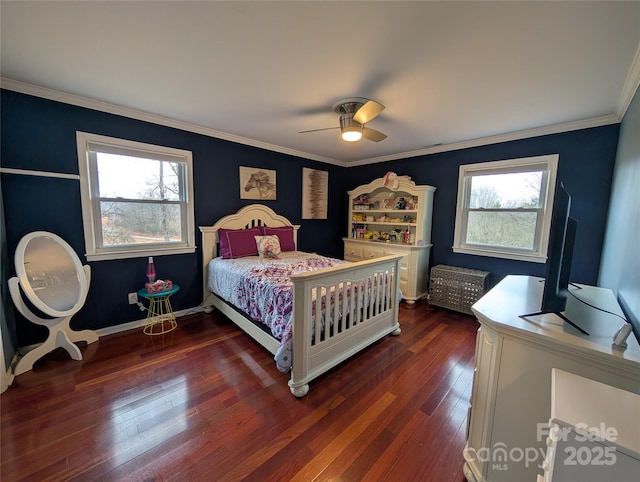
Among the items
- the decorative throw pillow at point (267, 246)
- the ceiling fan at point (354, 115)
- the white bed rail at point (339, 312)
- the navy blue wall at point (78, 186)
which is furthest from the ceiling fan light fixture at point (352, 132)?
the navy blue wall at point (78, 186)

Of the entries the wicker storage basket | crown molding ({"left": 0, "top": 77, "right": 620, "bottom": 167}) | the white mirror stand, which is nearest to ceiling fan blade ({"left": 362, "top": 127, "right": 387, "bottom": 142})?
crown molding ({"left": 0, "top": 77, "right": 620, "bottom": 167})

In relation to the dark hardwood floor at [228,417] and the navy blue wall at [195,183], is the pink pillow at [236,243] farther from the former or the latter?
the dark hardwood floor at [228,417]

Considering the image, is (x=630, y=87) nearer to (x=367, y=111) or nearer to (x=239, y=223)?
(x=367, y=111)

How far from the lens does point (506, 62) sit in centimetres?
168

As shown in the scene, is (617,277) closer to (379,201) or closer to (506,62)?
(506,62)

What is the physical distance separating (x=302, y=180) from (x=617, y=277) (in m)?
3.87

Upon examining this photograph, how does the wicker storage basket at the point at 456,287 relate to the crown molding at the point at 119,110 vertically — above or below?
below

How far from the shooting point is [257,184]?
151 inches

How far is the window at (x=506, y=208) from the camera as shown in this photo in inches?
118

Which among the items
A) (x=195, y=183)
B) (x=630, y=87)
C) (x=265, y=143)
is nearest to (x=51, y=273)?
(x=195, y=183)

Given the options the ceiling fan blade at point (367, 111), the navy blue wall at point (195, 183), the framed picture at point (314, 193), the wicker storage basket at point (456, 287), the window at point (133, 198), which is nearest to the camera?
the ceiling fan blade at point (367, 111)

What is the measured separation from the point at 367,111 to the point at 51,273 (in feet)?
10.6

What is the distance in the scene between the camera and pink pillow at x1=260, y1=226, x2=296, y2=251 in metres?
3.82

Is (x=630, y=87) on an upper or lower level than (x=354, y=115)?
upper
